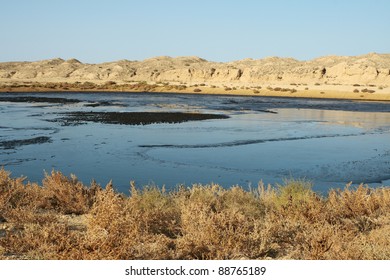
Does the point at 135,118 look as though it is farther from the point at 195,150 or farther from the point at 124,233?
the point at 124,233

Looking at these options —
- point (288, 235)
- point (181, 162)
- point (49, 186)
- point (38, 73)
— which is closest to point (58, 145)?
point (181, 162)

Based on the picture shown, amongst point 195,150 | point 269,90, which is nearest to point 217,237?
point 195,150

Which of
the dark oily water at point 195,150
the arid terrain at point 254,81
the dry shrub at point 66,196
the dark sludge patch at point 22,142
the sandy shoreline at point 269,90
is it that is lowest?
the dark oily water at point 195,150

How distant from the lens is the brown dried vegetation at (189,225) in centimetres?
548

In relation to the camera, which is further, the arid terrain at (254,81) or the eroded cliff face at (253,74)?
the eroded cliff face at (253,74)

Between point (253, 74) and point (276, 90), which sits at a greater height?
point (253, 74)

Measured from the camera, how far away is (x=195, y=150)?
15578 millimetres

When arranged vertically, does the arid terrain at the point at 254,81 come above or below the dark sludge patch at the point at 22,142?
above

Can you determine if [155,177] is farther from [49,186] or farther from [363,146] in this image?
[363,146]

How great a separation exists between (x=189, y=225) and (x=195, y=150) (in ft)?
30.7

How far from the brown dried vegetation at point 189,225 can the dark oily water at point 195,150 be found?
252 centimetres

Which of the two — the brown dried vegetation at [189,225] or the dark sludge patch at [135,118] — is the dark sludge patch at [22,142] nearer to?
the dark sludge patch at [135,118]

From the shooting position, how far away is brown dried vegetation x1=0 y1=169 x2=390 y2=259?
5477mm

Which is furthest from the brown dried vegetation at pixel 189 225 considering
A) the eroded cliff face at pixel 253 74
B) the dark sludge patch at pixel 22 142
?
the eroded cliff face at pixel 253 74
